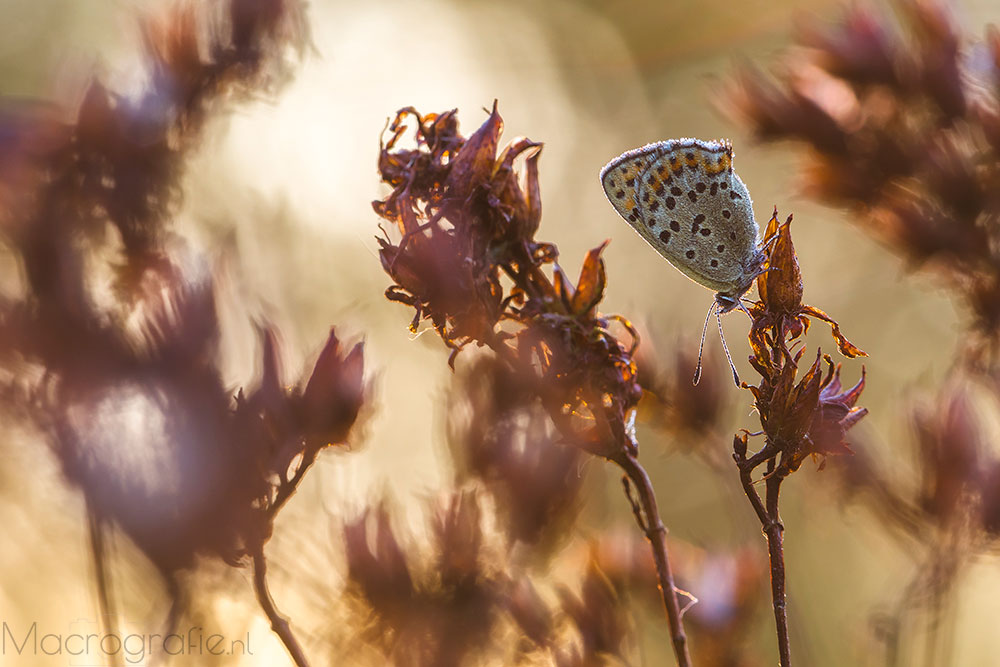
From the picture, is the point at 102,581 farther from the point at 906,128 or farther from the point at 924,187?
the point at 906,128

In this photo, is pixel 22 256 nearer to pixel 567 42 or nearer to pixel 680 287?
pixel 680 287

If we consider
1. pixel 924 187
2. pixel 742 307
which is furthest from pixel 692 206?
pixel 924 187

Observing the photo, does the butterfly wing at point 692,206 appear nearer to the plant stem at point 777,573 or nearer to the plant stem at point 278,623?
the plant stem at point 777,573

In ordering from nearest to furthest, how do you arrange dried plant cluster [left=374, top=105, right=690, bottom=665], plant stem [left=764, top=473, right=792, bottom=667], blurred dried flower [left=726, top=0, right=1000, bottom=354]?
1. plant stem [left=764, top=473, right=792, bottom=667]
2. dried plant cluster [left=374, top=105, right=690, bottom=665]
3. blurred dried flower [left=726, top=0, right=1000, bottom=354]

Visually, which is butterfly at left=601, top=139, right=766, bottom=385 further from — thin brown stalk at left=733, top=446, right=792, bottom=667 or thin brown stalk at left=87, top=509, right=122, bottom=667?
thin brown stalk at left=87, top=509, right=122, bottom=667

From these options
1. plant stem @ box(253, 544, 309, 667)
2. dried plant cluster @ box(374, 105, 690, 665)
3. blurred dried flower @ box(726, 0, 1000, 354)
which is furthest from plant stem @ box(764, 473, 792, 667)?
blurred dried flower @ box(726, 0, 1000, 354)

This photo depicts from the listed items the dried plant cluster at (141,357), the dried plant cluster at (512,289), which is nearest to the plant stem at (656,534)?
the dried plant cluster at (512,289)
